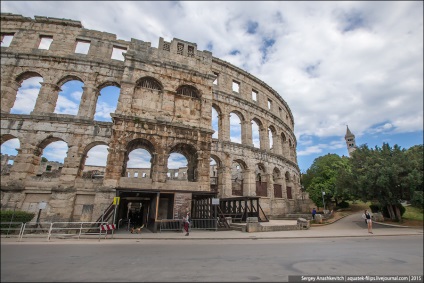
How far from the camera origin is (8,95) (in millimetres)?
16156

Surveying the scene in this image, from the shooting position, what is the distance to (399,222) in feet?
50.1

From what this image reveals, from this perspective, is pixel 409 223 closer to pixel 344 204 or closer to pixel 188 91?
pixel 344 204

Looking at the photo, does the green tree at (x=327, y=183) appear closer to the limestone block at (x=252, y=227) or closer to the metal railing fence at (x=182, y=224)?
the limestone block at (x=252, y=227)

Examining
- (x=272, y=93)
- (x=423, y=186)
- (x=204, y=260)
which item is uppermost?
(x=272, y=93)

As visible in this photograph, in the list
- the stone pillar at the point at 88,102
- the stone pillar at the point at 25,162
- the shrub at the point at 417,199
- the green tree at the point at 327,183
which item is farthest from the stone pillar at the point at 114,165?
the green tree at the point at 327,183

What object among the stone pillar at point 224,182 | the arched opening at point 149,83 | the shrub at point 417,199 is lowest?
the shrub at point 417,199

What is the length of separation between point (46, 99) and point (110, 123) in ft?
17.9

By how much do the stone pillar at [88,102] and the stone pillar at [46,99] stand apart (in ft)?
6.94

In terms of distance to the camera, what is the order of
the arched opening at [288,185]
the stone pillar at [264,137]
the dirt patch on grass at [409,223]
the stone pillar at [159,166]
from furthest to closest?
the arched opening at [288,185]
the stone pillar at [264,137]
the stone pillar at [159,166]
the dirt patch on grass at [409,223]

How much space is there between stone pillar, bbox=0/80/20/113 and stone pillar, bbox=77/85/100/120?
529 centimetres

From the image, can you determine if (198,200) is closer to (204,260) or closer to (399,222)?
(204,260)

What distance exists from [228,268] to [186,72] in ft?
55.0

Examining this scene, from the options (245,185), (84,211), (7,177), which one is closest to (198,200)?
(245,185)

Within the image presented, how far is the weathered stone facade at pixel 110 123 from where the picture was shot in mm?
14297
